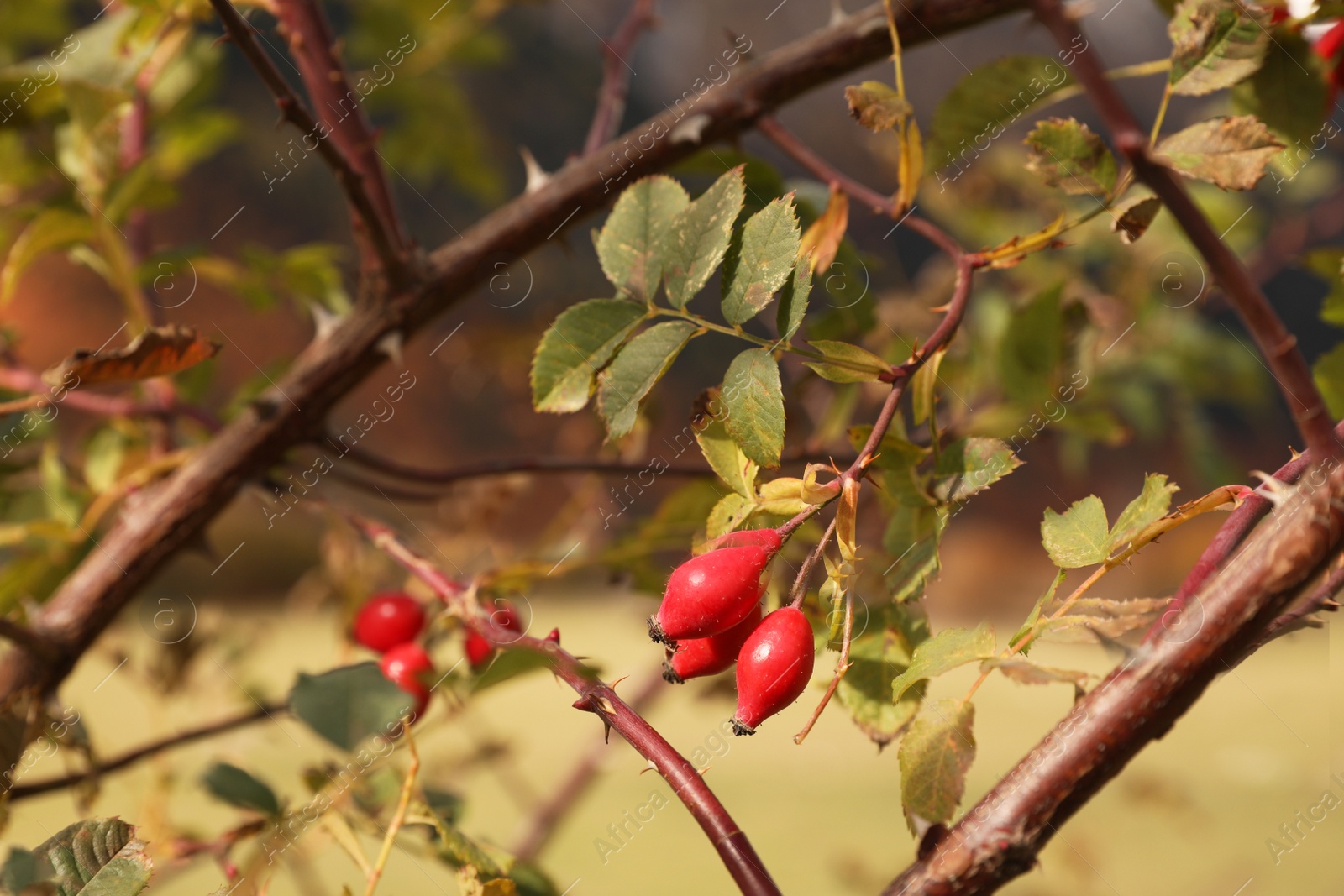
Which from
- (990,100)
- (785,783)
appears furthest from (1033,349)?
(785,783)

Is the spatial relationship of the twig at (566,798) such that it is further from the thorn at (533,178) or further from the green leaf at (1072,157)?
the green leaf at (1072,157)

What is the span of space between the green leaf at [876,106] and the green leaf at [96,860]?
0.29 metres

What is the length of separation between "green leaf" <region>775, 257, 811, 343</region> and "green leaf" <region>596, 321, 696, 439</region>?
26 millimetres

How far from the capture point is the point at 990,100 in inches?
13.4

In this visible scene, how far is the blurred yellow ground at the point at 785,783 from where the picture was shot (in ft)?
2.44

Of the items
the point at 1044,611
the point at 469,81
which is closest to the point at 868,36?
the point at 1044,611

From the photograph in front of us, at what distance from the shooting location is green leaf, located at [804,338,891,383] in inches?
9.5

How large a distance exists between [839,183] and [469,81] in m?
2.18

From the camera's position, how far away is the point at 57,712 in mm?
418

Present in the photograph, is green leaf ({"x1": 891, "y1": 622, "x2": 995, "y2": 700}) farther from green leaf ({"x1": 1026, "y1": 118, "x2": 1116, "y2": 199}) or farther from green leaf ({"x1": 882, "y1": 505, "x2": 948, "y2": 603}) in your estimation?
green leaf ({"x1": 1026, "y1": 118, "x2": 1116, "y2": 199})

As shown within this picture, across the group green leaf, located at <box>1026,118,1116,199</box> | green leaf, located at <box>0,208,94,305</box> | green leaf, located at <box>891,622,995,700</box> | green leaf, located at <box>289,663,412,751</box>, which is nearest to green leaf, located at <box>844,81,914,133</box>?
green leaf, located at <box>1026,118,1116,199</box>

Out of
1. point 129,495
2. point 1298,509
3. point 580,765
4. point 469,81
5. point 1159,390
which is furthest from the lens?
point 469,81

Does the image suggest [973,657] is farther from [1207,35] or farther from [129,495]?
[129,495]

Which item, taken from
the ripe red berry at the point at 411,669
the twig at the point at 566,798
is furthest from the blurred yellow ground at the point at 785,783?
the ripe red berry at the point at 411,669
